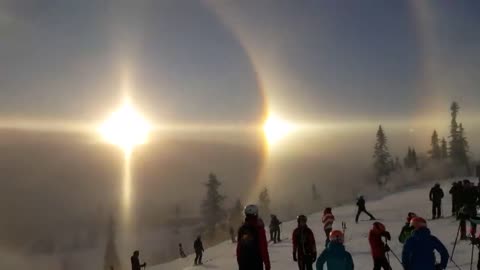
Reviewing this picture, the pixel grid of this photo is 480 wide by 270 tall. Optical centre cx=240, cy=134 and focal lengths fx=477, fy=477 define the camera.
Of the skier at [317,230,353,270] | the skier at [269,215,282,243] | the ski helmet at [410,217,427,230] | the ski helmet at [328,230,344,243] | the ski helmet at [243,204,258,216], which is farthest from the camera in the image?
the skier at [269,215,282,243]

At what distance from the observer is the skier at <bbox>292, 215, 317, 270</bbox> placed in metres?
11.3

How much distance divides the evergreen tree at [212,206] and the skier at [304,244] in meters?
66.6

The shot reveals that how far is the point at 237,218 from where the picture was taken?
90.1m

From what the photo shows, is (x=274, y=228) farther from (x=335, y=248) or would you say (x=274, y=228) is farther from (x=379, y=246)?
(x=335, y=248)

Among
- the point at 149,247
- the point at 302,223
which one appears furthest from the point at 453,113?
the point at 149,247

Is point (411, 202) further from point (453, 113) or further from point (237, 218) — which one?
point (453, 113)

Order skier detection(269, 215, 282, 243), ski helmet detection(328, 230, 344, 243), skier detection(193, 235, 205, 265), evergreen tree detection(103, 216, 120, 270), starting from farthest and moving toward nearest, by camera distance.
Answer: evergreen tree detection(103, 216, 120, 270) < skier detection(269, 215, 282, 243) < skier detection(193, 235, 205, 265) < ski helmet detection(328, 230, 344, 243)

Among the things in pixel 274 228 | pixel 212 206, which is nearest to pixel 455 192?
pixel 274 228

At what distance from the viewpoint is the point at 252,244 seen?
908 centimetres

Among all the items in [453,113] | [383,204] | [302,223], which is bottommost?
[383,204]

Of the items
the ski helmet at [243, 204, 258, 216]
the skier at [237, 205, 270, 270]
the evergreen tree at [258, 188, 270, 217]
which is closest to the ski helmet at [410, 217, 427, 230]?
the skier at [237, 205, 270, 270]

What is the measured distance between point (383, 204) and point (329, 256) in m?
36.3

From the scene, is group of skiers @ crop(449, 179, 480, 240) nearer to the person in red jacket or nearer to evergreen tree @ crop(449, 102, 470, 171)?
the person in red jacket

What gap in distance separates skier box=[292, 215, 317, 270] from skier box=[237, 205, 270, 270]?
239 cm
